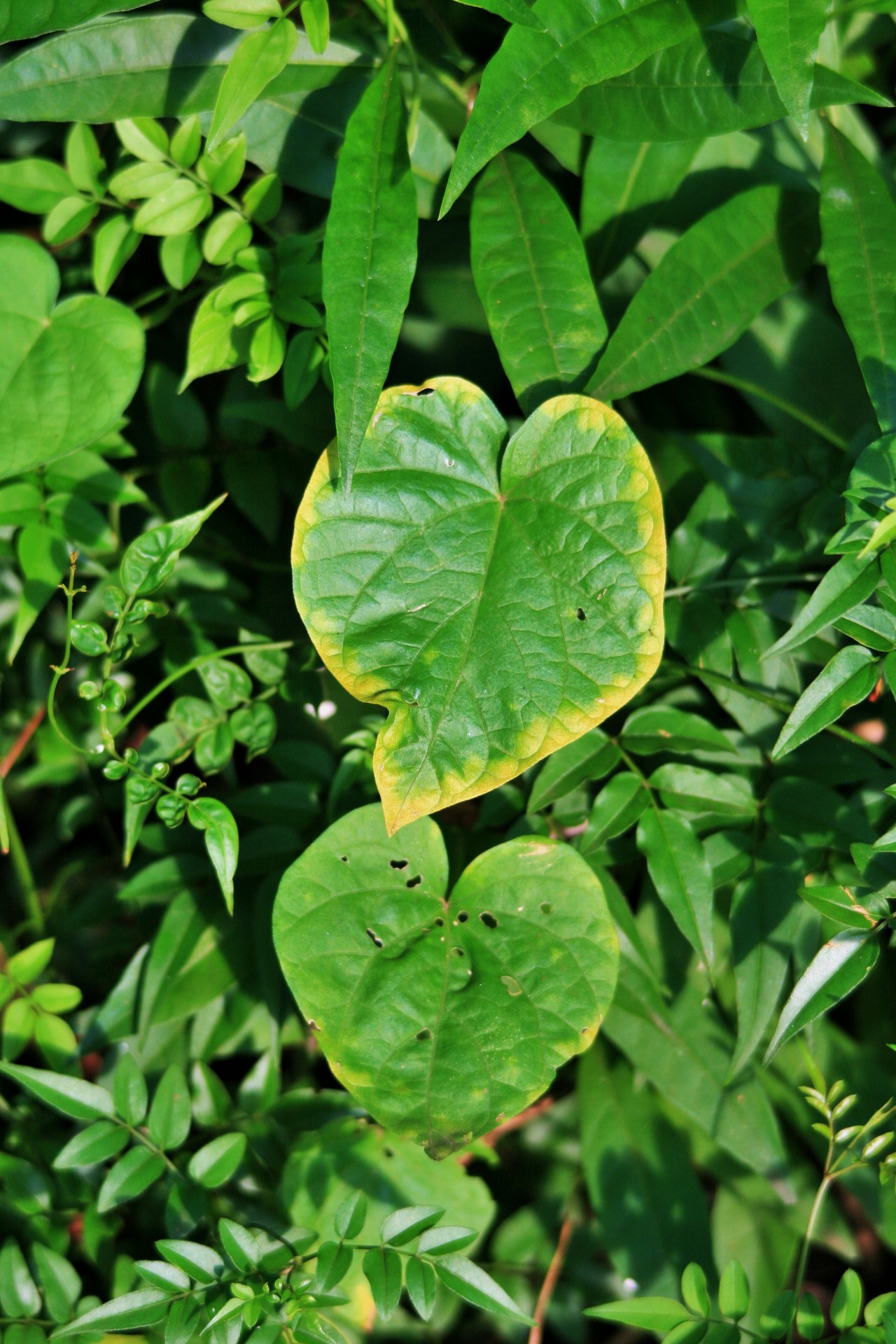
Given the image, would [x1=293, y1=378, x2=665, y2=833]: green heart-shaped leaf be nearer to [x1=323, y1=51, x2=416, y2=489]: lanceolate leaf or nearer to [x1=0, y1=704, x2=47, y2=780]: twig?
[x1=323, y1=51, x2=416, y2=489]: lanceolate leaf

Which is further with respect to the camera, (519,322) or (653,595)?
(519,322)

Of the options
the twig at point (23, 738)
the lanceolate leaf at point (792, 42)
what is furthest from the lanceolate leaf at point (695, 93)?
the twig at point (23, 738)

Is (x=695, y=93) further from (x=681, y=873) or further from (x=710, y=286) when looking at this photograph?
(x=681, y=873)

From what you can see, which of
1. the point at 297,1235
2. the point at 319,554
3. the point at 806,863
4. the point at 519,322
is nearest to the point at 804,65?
the point at 519,322

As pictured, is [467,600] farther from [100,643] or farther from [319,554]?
[100,643]

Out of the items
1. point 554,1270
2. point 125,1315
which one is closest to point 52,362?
point 125,1315

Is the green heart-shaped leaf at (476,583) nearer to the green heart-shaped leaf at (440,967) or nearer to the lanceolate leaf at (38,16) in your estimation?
the green heart-shaped leaf at (440,967)

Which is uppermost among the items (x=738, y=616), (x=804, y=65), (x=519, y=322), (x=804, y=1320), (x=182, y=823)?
(x=804, y=65)
